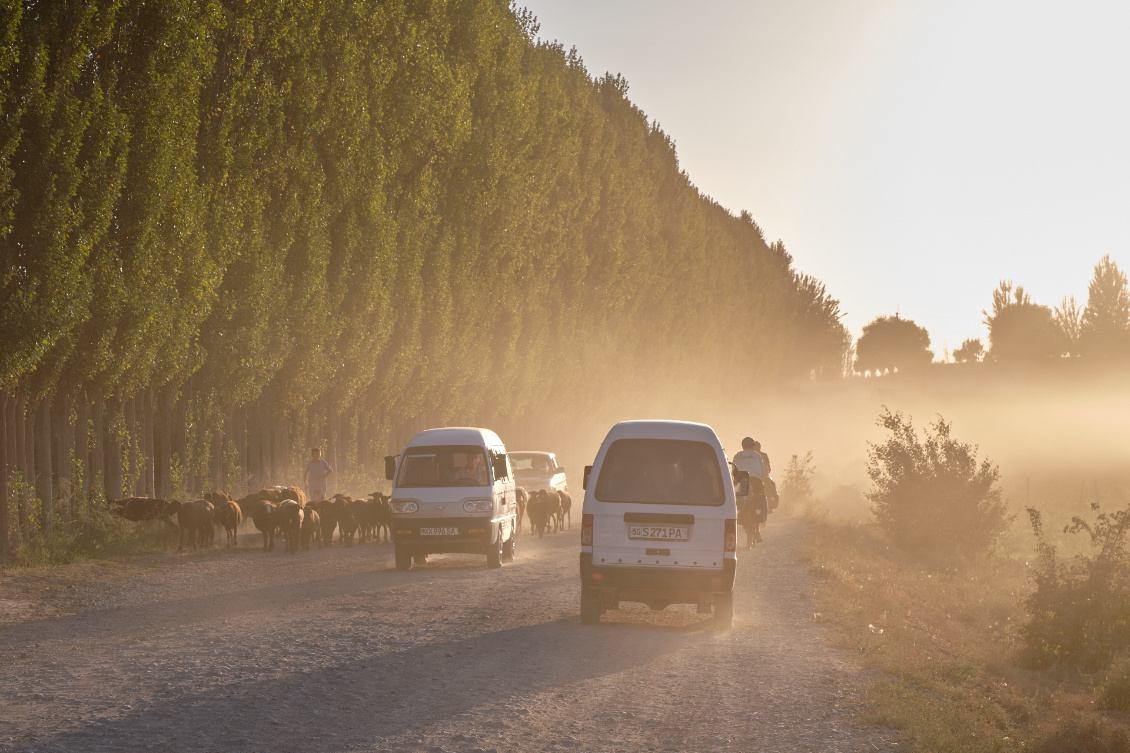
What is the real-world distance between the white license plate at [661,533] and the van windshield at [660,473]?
309mm

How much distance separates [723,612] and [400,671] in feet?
14.5

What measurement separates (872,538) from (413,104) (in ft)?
61.7

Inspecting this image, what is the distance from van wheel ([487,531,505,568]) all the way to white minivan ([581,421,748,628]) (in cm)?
637

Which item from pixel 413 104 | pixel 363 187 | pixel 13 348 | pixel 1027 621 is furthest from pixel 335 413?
pixel 1027 621

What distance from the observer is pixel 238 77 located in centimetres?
2500

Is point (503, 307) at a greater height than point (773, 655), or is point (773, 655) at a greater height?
point (503, 307)

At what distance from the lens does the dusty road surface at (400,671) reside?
25.1 ft

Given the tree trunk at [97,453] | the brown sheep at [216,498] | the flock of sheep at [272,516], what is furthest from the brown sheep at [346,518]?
the tree trunk at [97,453]

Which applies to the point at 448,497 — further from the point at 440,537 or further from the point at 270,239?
the point at 270,239

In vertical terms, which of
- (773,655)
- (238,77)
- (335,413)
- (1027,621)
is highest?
(238,77)

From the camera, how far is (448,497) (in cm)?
1858

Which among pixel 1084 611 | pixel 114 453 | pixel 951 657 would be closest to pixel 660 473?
pixel 951 657

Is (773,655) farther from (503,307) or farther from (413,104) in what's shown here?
(503,307)

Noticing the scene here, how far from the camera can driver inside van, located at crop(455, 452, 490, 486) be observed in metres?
18.9
